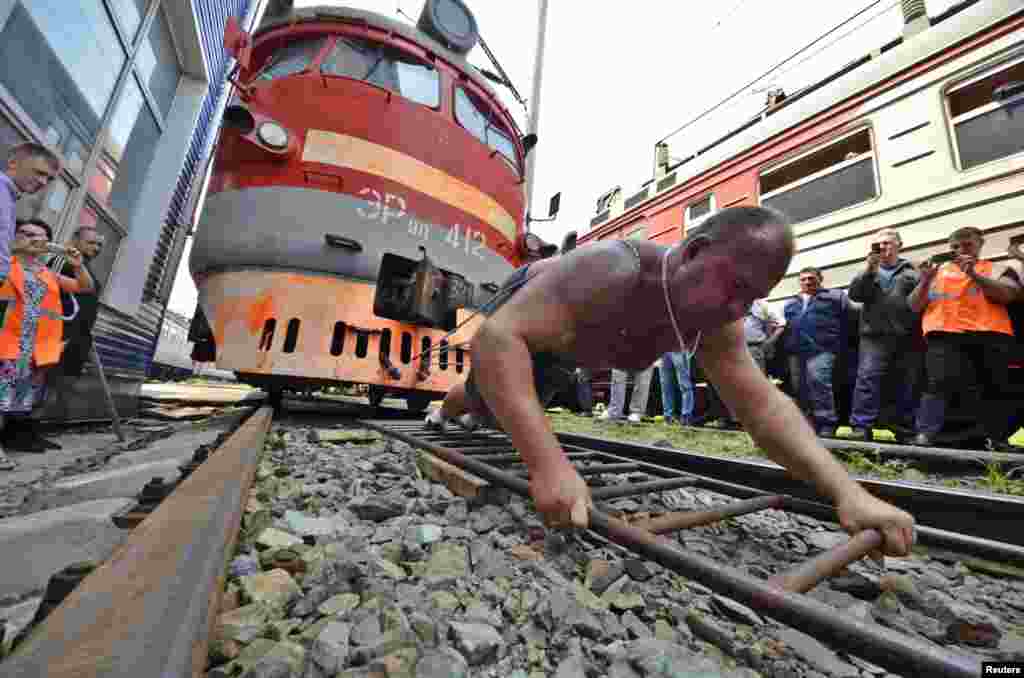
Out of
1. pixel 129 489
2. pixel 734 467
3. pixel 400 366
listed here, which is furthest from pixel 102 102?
pixel 734 467

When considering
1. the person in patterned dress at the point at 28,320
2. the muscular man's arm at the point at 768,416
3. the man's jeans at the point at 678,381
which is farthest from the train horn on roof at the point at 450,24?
the muscular man's arm at the point at 768,416

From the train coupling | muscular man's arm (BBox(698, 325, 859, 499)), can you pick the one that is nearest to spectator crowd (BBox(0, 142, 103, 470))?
the train coupling

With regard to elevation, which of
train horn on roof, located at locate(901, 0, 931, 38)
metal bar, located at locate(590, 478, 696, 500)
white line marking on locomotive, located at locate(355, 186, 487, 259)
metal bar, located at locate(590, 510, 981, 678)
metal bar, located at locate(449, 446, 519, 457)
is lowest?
metal bar, located at locate(590, 510, 981, 678)

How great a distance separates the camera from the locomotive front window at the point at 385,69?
3924 mm

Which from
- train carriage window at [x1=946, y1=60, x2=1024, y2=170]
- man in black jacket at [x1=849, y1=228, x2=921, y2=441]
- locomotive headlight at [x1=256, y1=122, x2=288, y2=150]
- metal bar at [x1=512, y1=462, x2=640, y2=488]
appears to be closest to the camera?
metal bar at [x1=512, y1=462, x2=640, y2=488]

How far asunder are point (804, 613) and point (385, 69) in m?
4.76

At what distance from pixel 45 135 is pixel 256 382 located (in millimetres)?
3052

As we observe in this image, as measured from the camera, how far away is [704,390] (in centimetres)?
598

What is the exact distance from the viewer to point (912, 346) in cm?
381

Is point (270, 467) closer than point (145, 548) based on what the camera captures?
No

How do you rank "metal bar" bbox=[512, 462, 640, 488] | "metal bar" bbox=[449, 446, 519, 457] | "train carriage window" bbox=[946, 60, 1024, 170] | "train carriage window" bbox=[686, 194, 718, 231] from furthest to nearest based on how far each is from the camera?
"train carriage window" bbox=[686, 194, 718, 231] < "train carriage window" bbox=[946, 60, 1024, 170] < "metal bar" bbox=[449, 446, 519, 457] < "metal bar" bbox=[512, 462, 640, 488]

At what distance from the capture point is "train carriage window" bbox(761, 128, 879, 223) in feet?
20.5

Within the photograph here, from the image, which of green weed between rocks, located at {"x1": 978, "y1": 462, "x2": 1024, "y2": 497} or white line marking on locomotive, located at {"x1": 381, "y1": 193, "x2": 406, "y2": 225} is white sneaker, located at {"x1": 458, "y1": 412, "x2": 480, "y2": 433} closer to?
white line marking on locomotive, located at {"x1": 381, "y1": 193, "x2": 406, "y2": 225}

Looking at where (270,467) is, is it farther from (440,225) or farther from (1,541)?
(440,225)
